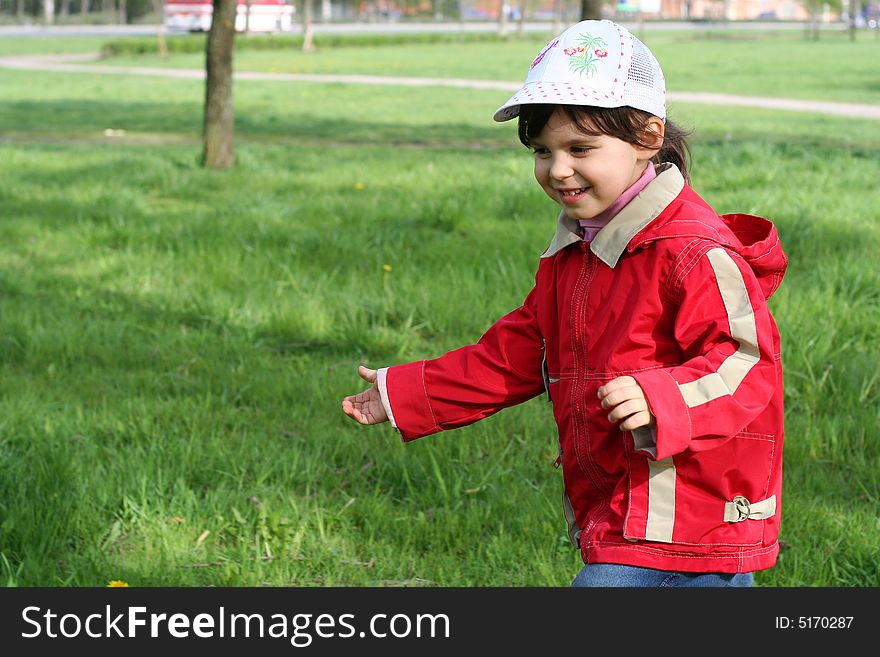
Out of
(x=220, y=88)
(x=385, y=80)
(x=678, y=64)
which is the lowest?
(x=220, y=88)

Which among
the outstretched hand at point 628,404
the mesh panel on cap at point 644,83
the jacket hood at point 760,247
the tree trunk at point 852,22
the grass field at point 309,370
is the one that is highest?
the tree trunk at point 852,22

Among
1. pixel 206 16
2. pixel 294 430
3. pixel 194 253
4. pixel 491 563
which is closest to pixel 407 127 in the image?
pixel 194 253

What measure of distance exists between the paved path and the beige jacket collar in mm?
15565

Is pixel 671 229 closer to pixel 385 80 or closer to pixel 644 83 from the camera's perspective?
pixel 644 83

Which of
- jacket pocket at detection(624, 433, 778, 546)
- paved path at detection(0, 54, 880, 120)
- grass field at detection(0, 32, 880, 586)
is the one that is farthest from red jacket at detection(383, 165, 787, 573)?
paved path at detection(0, 54, 880, 120)

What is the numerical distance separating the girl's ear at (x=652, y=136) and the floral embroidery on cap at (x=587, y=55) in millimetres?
155

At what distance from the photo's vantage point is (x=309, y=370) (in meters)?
4.34

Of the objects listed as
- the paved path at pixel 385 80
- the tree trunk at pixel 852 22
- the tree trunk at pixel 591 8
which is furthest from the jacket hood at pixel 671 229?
the tree trunk at pixel 852 22

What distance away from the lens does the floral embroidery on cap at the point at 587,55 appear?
2080 millimetres

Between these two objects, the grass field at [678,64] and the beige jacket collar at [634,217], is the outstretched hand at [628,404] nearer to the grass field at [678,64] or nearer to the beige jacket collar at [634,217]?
the beige jacket collar at [634,217]

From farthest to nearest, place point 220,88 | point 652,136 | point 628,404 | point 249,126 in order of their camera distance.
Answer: point 249,126, point 220,88, point 652,136, point 628,404

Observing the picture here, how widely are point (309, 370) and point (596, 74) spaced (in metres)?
2.48

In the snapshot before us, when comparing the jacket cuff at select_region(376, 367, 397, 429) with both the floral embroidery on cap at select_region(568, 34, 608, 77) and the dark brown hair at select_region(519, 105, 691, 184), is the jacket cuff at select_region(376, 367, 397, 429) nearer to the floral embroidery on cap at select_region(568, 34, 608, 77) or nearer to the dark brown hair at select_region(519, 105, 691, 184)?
the dark brown hair at select_region(519, 105, 691, 184)

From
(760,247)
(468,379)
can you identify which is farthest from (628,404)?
(468,379)
